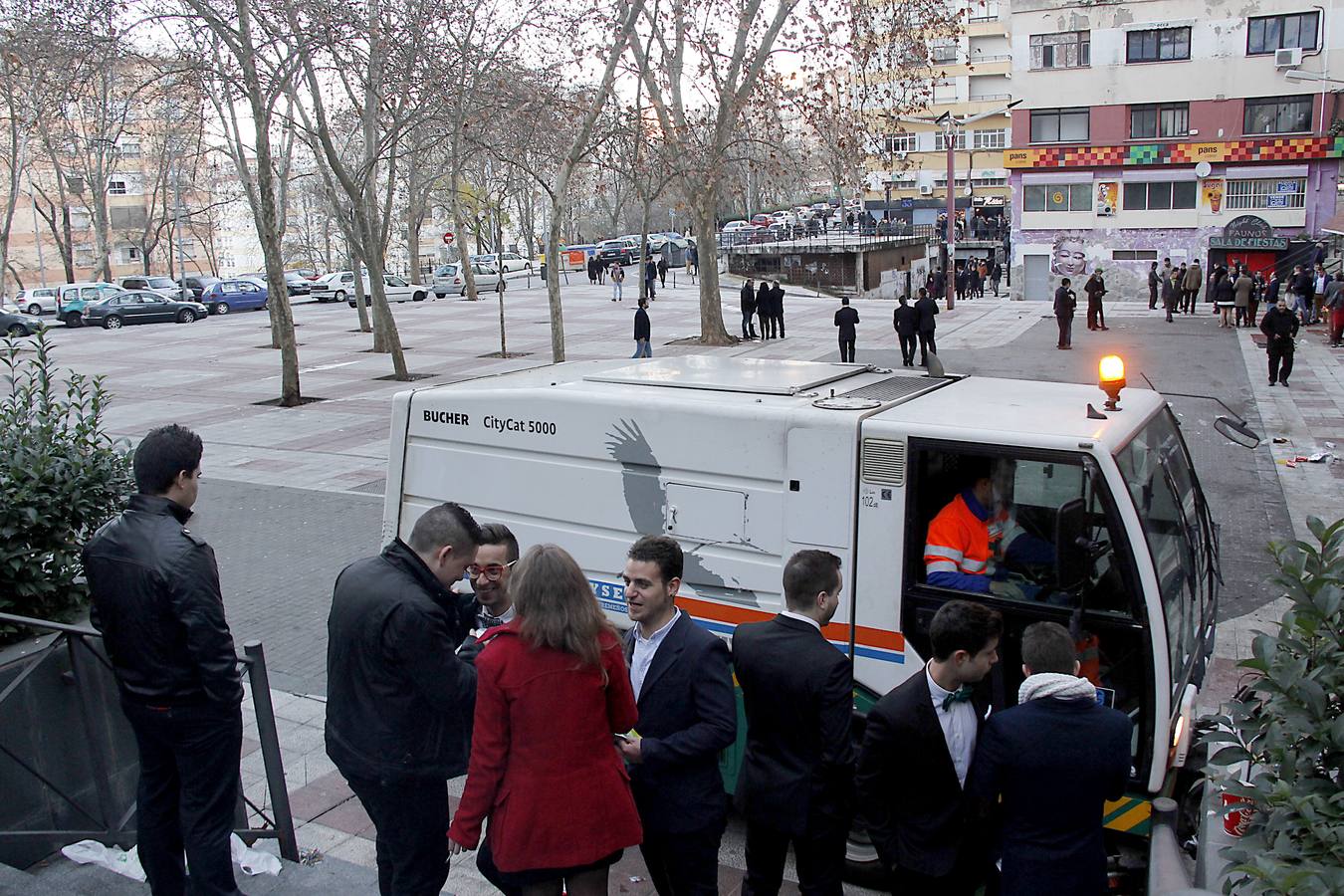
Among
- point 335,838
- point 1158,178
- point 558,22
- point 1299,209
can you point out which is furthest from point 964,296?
point 335,838

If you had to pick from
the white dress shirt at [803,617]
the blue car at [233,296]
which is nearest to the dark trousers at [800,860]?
the white dress shirt at [803,617]

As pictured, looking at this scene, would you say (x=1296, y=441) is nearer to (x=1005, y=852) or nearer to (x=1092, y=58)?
(x=1005, y=852)

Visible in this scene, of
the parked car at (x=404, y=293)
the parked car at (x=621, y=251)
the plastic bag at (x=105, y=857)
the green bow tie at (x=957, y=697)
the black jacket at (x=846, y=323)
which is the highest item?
the parked car at (x=621, y=251)

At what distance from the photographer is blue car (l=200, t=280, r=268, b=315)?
4622 centimetres

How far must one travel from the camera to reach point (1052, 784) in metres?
3.64

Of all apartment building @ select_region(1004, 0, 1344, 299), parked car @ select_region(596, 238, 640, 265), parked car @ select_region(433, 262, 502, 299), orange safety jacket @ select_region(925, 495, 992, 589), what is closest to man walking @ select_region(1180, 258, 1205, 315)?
apartment building @ select_region(1004, 0, 1344, 299)

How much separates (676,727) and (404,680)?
962mm

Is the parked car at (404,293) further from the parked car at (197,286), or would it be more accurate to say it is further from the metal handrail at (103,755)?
the metal handrail at (103,755)

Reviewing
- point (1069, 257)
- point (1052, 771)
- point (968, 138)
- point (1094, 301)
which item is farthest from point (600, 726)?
point (968, 138)

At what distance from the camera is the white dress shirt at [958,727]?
152 inches

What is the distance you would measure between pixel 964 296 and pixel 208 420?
32.8 metres

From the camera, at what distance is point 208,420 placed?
66.4 feet

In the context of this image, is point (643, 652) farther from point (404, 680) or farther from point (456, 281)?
point (456, 281)

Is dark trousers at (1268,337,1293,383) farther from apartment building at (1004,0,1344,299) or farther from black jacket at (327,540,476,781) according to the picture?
apartment building at (1004,0,1344,299)
